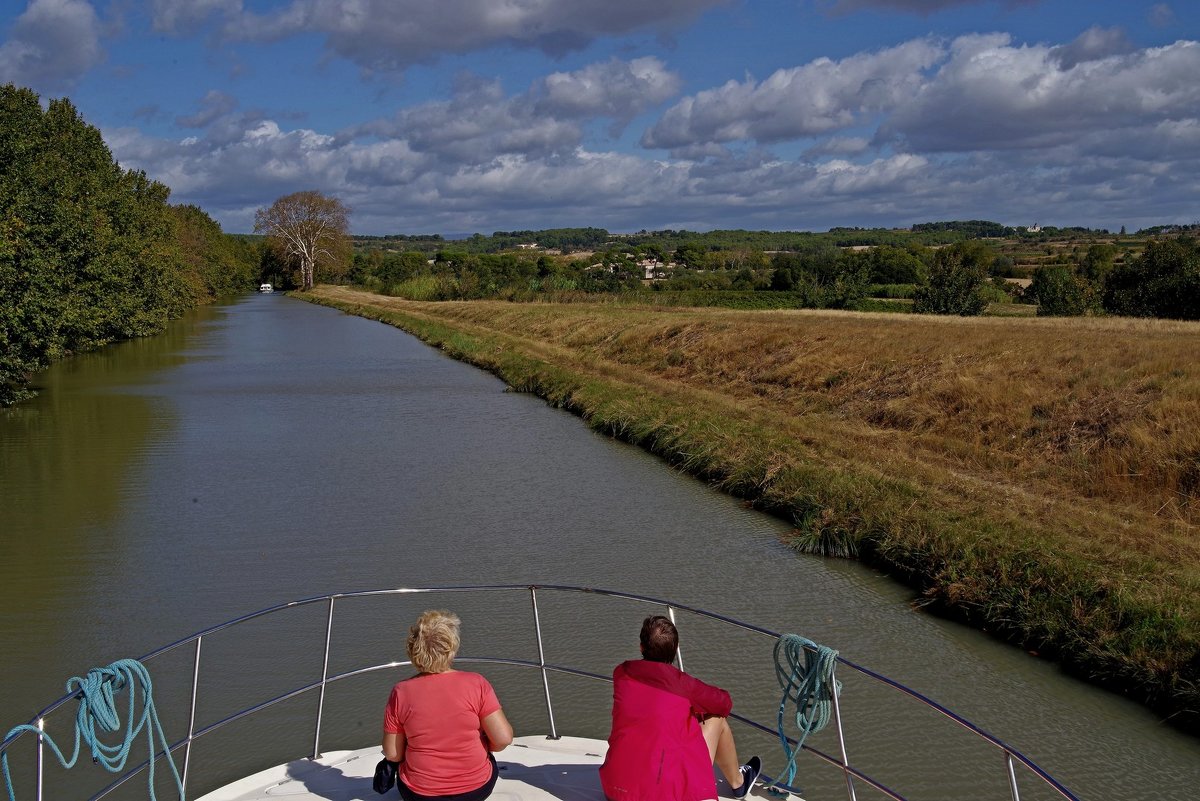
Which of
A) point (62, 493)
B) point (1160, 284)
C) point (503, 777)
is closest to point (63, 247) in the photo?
point (62, 493)

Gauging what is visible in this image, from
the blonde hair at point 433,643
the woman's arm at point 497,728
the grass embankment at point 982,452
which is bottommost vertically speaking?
the grass embankment at point 982,452

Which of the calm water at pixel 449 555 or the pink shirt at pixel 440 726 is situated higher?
the pink shirt at pixel 440 726

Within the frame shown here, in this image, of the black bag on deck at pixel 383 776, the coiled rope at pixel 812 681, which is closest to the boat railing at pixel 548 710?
the coiled rope at pixel 812 681

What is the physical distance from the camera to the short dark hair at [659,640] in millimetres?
4684

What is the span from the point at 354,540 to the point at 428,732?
8.86 m

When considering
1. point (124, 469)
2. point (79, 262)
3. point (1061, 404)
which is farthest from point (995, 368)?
point (79, 262)

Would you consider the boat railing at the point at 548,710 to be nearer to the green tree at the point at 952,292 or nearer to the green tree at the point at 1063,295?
the green tree at the point at 1063,295

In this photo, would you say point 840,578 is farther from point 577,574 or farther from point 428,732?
point 428,732

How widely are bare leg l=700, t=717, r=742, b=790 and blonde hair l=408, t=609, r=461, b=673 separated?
1.25 metres

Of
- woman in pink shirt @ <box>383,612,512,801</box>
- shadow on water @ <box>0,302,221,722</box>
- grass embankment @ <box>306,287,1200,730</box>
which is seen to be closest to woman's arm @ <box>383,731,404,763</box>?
woman in pink shirt @ <box>383,612,512,801</box>

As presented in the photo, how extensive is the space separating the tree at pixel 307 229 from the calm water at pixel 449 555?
90.5 metres

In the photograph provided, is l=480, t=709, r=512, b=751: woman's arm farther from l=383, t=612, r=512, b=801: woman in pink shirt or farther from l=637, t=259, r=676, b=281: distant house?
l=637, t=259, r=676, b=281: distant house

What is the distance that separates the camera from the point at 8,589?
11.2 meters

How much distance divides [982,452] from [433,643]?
1333 centimetres
